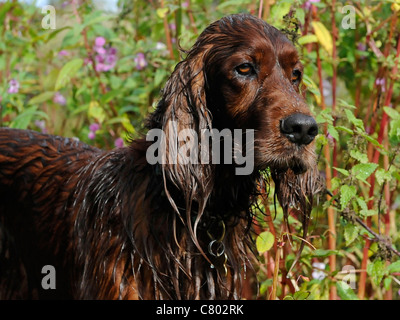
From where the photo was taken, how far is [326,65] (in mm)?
4559

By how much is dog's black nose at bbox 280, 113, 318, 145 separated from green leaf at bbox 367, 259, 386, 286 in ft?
3.31

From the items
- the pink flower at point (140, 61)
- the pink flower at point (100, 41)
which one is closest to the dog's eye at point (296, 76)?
the pink flower at point (140, 61)

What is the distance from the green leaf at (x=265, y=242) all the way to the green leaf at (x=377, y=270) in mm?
506

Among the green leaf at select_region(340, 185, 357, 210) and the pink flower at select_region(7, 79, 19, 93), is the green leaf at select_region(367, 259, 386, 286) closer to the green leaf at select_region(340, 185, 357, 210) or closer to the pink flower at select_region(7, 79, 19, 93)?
the green leaf at select_region(340, 185, 357, 210)

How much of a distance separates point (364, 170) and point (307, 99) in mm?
665

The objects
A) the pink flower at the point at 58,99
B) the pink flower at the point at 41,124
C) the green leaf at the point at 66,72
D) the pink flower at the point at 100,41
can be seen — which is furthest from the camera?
the pink flower at the point at 58,99

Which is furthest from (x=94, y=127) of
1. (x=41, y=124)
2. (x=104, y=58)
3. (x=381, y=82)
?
(x=381, y=82)

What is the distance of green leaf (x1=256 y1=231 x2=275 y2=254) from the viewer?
3391 millimetres

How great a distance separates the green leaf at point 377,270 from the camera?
3.40m

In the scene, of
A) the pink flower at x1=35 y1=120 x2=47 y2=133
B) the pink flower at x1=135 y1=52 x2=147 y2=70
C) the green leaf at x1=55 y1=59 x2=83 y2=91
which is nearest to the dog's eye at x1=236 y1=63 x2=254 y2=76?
the green leaf at x1=55 y1=59 x2=83 y2=91

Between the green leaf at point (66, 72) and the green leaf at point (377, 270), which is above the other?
the green leaf at point (66, 72)

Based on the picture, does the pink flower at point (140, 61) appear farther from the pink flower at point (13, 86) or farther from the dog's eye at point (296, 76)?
the dog's eye at point (296, 76)

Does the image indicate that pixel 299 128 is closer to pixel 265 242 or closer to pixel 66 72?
pixel 265 242

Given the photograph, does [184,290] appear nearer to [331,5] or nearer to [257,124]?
[257,124]
